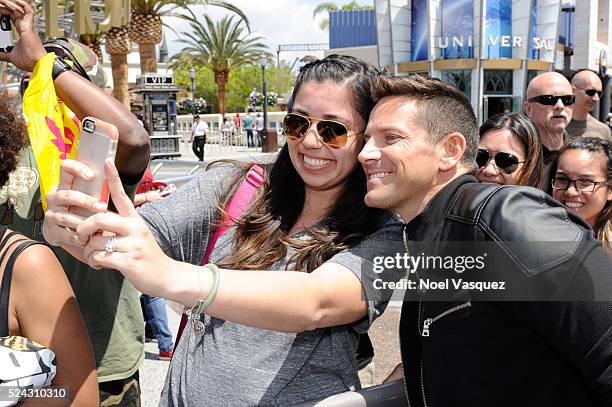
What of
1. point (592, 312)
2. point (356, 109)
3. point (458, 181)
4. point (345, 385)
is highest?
point (356, 109)

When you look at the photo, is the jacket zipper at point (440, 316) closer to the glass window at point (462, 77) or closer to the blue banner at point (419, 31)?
the glass window at point (462, 77)

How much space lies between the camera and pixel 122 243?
1.38 meters

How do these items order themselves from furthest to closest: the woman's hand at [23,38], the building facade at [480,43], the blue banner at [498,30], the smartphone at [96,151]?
the building facade at [480,43], the blue banner at [498,30], the woman's hand at [23,38], the smartphone at [96,151]

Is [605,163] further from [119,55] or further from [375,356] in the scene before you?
[119,55]

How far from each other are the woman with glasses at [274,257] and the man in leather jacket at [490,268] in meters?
0.18

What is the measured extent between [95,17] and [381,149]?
12189 mm

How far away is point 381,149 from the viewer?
196cm

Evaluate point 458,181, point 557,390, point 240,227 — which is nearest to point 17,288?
point 240,227

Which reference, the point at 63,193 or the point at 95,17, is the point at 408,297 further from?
the point at 95,17

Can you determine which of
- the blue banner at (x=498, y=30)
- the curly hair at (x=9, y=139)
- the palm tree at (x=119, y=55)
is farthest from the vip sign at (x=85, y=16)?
the blue banner at (x=498, y=30)

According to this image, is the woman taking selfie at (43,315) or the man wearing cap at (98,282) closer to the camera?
the woman taking selfie at (43,315)

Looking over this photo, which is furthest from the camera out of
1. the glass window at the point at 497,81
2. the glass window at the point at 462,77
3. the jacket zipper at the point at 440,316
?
the glass window at the point at 462,77

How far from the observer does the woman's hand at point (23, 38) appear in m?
2.25

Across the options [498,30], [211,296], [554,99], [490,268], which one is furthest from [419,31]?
[211,296]
